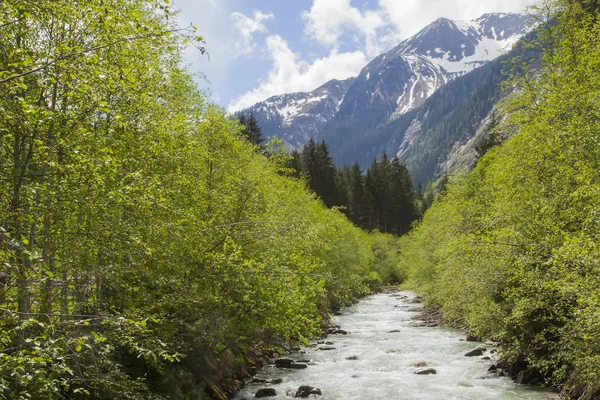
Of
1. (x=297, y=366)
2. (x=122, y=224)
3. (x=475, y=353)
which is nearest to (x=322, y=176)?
(x=475, y=353)

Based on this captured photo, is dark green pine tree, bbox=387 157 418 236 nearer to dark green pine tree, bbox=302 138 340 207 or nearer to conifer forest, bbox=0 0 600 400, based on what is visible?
dark green pine tree, bbox=302 138 340 207

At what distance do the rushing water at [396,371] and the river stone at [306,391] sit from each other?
1.21 feet

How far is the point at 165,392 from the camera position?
1667cm

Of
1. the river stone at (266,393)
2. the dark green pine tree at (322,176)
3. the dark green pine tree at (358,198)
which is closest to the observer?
the river stone at (266,393)

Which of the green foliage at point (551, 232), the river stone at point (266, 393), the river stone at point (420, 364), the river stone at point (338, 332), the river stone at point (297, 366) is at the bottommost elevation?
the river stone at point (338, 332)

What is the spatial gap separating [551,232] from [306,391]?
537 inches

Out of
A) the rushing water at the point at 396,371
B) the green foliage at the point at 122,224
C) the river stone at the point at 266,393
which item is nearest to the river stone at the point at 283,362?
the rushing water at the point at 396,371

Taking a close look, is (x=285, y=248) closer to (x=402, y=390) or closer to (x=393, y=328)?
(x=402, y=390)

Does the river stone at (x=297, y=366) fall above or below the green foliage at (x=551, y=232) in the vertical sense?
below

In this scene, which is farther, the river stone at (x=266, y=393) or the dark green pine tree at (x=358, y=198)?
the dark green pine tree at (x=358, y=198)

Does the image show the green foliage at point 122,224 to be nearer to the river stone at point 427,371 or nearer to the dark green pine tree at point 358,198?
the river stone at point 427,371

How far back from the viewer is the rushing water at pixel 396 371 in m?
22.5

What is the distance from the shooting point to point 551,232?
18.2m

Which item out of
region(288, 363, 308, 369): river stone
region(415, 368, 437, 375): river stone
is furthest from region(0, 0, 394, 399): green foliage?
region(415, 368, 437, 375): river stone
